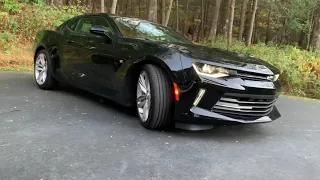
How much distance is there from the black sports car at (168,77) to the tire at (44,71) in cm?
89

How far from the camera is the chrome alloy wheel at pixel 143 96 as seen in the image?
4.09 metres

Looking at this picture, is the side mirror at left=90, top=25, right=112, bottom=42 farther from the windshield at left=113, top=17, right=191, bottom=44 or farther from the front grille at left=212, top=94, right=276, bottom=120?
the front grille at left=212, top=94, right=276, bottom=120

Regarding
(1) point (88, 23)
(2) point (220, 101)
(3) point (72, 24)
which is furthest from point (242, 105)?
(3) point (72, 24)

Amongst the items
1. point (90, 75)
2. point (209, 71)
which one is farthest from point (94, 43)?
point (209, 71)

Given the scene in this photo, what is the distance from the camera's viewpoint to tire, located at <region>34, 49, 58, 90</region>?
5.98m

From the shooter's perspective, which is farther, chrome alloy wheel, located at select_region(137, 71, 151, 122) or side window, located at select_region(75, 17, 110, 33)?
side window, located at select_region(75, 17, 110, 33)

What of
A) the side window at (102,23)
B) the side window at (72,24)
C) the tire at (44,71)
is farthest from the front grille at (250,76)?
the tire at (44,71)

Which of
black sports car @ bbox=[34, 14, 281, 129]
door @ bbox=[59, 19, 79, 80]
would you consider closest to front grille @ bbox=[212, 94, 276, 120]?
black sports car @ bbox=[34, 14, 281, 129]

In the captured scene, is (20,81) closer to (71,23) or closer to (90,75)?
(71,23)

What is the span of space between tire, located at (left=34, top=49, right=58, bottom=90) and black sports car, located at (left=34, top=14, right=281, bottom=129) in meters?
0.89

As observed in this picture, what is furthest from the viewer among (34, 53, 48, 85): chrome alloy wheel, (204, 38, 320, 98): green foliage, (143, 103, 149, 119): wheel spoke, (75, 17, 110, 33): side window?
(204, 38, 320, 98): green foliage

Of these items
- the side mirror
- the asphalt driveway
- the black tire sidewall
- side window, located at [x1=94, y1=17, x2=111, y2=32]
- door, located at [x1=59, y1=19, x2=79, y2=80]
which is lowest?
the asphalt driveway

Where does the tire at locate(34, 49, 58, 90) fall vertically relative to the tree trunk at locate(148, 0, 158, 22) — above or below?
below

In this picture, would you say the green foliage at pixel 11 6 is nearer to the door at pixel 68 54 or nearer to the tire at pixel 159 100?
the door at pixel 68 54
